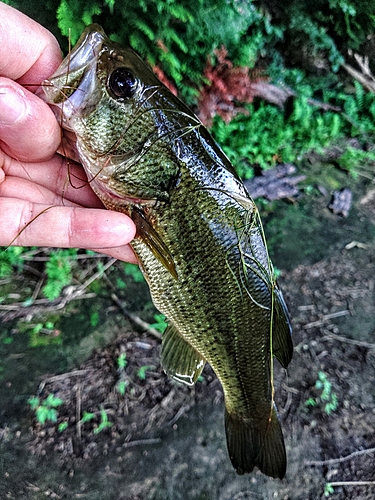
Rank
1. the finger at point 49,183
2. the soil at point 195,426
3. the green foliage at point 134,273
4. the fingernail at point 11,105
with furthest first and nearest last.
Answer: the green foliage at point 134,273 < the soil at point 195,426 < the finger at point 49,183 < the fingernail at point 11,105

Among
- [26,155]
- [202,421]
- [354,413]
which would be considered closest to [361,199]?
[354,413]

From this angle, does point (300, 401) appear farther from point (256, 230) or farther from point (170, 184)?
point (170, 184)

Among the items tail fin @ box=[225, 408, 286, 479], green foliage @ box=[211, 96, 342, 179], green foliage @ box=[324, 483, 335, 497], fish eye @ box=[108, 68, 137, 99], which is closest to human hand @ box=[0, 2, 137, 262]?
fish eye @ box=[108, 68, 137, 99]

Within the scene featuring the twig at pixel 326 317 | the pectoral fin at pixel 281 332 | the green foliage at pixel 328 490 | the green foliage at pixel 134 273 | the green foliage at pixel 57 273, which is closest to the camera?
the pectoral fin at pixel 281 332

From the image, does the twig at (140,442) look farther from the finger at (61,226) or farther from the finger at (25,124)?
the finger at (25,124)

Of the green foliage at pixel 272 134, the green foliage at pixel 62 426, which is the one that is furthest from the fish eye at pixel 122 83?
the green foliage at pixel 272 134

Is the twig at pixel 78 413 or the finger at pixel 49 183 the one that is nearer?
the finger at pixel 49 183

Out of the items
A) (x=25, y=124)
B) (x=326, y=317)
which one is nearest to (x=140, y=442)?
(x=326, y=317)

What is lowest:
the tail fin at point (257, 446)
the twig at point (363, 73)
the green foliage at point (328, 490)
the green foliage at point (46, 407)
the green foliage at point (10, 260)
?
the green foliage at point (46, 407)
